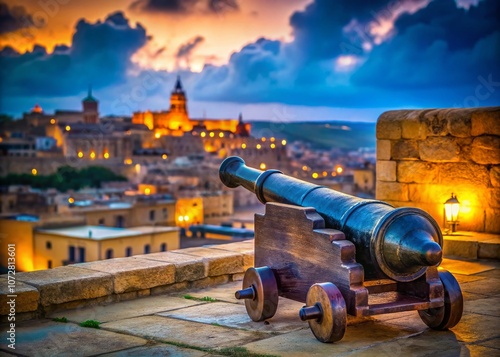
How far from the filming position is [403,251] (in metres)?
3.39

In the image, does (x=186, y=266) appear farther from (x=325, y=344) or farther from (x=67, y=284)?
(x=325, y=344)

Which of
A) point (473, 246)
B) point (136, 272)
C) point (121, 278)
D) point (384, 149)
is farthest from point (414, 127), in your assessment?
point (121, 278)

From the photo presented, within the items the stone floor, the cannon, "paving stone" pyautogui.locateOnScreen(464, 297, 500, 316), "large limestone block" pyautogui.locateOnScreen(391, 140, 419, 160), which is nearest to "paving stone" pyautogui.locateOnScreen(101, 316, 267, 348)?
the stone floor

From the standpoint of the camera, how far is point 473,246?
5734 mm

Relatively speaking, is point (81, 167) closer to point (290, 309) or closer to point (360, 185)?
point (360, 185)

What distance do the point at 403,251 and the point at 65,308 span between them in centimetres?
186

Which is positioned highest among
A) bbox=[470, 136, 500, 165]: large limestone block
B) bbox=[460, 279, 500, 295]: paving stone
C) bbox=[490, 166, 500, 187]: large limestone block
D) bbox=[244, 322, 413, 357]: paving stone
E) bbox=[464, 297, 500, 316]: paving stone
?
bbox=[470, 136, 500, 165]: large limestone block

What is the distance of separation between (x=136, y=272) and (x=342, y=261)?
1468mm

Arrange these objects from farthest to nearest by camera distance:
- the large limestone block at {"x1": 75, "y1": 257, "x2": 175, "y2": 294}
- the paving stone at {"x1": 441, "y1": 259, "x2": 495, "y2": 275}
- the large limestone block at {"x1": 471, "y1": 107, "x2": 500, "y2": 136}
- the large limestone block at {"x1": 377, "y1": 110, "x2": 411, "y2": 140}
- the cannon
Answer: the large limestone block at {"x1": 377, "y1": 110, "x2": 411, "y2": 140}
the large limestone block at {"x1": 471, "y1": 107, "x2": 500, "y2": 136}
the paving stone at {"x1": 441, "y1": 259, "x2": 495, "y2": 275}
the large limestone block at {"x1": 75, "y1": 257, "x2": 175, "y2": 294}
the cannon

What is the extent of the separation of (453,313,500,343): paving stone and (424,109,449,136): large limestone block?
240 cm

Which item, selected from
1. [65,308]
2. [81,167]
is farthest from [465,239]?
[81,167]

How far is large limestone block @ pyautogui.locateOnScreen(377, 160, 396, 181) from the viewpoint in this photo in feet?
21.5

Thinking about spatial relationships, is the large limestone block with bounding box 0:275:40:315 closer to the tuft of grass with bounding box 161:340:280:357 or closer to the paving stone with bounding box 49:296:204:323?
the paving stone with bounding box 49:296:204:323

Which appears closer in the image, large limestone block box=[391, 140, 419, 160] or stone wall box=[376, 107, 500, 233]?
stone wall box=[376, 107, 500, 233]
